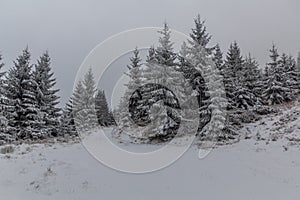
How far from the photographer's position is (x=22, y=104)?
2650cm

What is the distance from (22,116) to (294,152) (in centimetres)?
2327

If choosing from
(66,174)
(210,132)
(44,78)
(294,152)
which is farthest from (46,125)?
(294,152)

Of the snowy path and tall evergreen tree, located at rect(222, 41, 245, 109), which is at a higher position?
tall evergreen tree, located at rect(222, 41, 245, 109)

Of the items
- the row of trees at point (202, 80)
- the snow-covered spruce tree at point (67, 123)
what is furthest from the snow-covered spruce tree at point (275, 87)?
the snow-covered spruce tree at point (67, 123)

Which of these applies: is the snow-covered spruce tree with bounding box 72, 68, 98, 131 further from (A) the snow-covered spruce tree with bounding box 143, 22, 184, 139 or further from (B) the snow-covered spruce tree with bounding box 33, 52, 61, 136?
(A) the snow-covered spruce tree with bounding box 143, 22, 184, 139

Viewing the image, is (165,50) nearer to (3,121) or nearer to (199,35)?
(199,35)

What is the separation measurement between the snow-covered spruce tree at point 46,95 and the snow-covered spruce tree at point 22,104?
1.09m

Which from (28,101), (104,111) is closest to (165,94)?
(28,101)

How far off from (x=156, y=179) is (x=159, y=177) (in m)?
0.27

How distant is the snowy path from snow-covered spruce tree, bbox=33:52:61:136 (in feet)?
50.3

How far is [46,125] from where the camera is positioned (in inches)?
1148

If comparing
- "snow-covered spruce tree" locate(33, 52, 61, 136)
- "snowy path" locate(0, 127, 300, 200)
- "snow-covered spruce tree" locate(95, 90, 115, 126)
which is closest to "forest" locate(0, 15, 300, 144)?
"snow-covered spruce tree" locate(33, 52, 61, 136)

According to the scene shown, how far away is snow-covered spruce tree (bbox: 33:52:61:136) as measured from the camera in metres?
29.1

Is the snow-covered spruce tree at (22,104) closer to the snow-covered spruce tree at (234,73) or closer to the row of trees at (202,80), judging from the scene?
the row of trees at (202,80)
